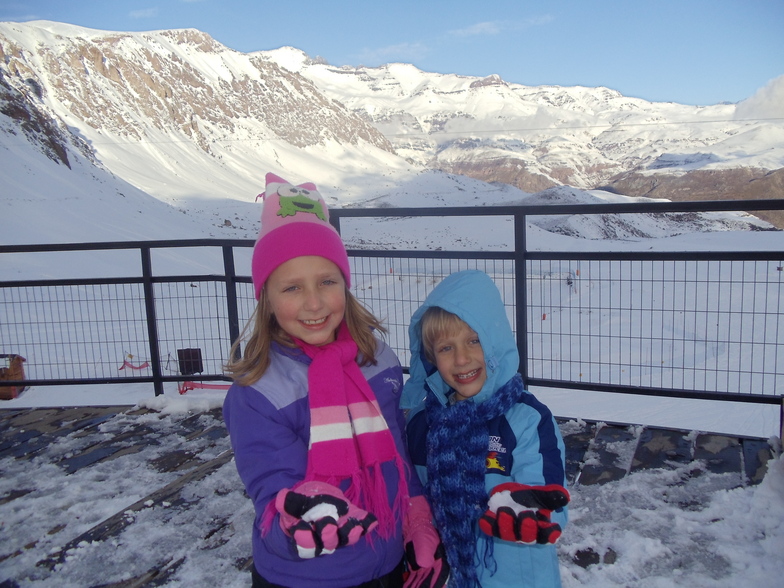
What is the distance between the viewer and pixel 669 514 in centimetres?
253

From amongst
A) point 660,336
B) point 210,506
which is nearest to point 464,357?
point 210,506

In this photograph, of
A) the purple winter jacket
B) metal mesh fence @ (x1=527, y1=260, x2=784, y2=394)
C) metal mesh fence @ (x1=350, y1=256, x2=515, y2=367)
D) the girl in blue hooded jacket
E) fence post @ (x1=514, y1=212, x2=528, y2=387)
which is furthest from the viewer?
metal mesh fence @ (x1=527, y1=260, x2=784, y2=394)

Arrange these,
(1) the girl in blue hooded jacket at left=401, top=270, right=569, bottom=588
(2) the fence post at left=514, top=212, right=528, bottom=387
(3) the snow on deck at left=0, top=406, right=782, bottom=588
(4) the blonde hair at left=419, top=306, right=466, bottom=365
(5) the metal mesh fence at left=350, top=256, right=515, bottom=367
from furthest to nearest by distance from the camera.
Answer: (5) the metal mesh fence at left=350, top=256, right=515, bottom=367, (2) the fence post at left=514, top=212, right=528, bottom=387, (3) the snow on deck at left=0, top=406, right=782, bottom=588, (4) the blonde hair at left=419, top=306, right=466, bottom=365, (1) the girl in blue hooded jacket at left=401, top=270, right=569, bottom=588

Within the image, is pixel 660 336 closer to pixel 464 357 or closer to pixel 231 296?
pixel 231 296

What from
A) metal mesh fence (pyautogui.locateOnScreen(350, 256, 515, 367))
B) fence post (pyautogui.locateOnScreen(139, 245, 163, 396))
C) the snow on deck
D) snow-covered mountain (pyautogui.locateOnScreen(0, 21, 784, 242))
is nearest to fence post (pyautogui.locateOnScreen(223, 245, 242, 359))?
fence post (pyautogui.locateOnScreen(139, 245, 163, 396))

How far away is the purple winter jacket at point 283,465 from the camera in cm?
148

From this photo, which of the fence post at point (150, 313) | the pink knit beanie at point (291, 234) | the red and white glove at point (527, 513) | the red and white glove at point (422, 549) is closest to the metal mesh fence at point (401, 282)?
the pink knit beanie at point (291, 234)

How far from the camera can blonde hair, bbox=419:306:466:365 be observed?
1.70 m

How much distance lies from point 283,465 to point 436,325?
0.57 metres

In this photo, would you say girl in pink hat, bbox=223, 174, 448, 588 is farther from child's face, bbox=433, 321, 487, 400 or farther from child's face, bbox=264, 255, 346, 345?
child's face, bbox=433, 321, 487, 400

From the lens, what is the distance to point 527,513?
1404 millimetres

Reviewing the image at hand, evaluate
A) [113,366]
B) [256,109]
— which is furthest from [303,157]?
[113,366]

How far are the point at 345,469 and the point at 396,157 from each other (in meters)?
132

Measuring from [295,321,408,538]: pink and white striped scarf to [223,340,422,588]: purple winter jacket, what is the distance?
40mm
